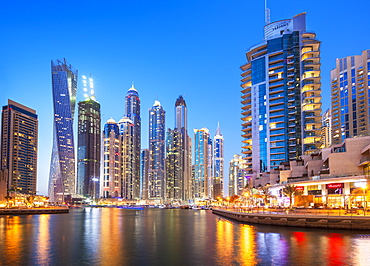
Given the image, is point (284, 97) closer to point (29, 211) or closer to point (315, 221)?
point (315, 221)

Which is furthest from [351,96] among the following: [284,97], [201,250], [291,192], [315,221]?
[201,250]

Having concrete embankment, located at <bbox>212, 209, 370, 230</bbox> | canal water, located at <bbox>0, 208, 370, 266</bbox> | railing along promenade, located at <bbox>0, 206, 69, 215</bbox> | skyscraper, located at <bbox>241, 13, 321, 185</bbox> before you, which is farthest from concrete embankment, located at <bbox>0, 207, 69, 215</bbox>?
concrete embankment, located at <bbox>212, 209, 370, 230</bbox>

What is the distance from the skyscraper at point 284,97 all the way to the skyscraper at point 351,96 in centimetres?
4862

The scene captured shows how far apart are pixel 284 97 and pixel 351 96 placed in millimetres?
66746

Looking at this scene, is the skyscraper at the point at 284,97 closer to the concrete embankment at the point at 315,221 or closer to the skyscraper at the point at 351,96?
the skyscraper at the point at 351,96

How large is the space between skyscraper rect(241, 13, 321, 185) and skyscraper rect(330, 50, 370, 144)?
4862 cm

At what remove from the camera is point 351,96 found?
179 metres

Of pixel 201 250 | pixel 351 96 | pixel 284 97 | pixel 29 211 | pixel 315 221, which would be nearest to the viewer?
pixel 201 250

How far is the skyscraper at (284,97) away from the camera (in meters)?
121

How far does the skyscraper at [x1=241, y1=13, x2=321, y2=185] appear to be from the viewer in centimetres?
12100

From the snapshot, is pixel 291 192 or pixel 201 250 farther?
pixel 291 192

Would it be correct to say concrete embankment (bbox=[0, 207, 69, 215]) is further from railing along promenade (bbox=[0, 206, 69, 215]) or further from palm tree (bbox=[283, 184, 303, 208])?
palm tree (bbox=[283, 184, 303, 208])

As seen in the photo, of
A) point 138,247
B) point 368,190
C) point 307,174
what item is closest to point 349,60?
point 307,174

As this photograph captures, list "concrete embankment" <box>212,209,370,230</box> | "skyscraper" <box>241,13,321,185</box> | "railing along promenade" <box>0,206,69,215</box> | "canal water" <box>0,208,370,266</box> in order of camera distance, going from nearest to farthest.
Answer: "canal water" <box>0,208,370,266</box> → "concrete embankment" <box>212,209,370,230</box> → "skyscraper" <box>241,13,321,185</box> → "railing along promenade" <box>0,206,69,215</box>
